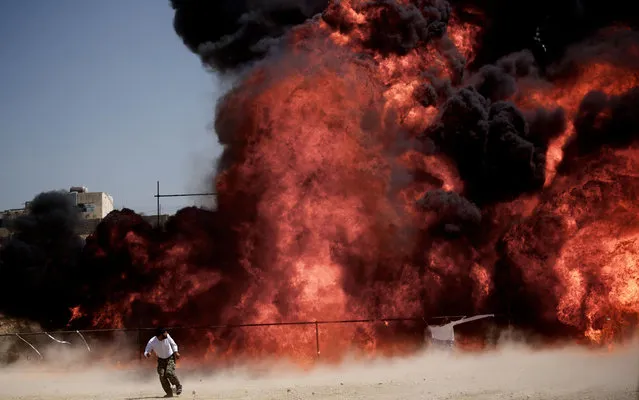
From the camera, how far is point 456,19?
36.0 m

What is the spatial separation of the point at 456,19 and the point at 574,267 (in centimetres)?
1249

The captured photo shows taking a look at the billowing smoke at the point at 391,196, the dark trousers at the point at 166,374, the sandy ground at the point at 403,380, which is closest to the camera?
the sandy ground at the point at 403,380

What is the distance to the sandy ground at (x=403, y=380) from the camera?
2197 centimetres

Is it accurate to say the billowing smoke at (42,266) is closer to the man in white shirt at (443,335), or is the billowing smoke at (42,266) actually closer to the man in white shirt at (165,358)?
the man in white shirt at (165,358)

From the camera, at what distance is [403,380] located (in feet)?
81.9

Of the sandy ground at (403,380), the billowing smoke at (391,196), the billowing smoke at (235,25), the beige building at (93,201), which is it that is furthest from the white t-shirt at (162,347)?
the beige building at (93,201)

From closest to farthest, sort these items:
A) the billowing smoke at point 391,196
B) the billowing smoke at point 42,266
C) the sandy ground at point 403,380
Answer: the sandy ground at point 403,380 → the billowing smoke at point 391,196 → the billowing smoke at point 42,266

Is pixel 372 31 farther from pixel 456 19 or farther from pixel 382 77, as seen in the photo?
pixel 456 19

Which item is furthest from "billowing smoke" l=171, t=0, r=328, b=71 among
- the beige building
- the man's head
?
the beige building

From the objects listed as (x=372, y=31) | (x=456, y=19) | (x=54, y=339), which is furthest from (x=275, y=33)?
(x=54, y=339)

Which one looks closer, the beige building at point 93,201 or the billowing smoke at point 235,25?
the billowing smoke at point 235,25

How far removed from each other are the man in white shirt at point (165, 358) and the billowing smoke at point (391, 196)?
316 inches

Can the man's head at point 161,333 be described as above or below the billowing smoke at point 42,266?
below

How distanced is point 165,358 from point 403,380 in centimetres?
759
